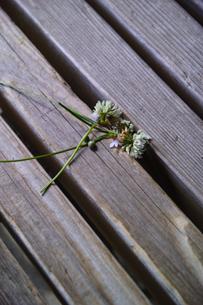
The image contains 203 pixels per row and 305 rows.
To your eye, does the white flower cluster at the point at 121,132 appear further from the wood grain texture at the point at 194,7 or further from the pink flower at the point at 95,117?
the wood grain texture at the point at 194,7

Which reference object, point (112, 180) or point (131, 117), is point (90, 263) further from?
point (131, 117)

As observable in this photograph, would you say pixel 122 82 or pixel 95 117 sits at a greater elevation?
pixel 122 82

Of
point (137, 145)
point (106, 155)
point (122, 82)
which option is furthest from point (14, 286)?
point (122, 82)

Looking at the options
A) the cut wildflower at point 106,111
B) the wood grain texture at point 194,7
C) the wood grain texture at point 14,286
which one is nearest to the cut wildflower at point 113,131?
the cut wildflower at point 106,111

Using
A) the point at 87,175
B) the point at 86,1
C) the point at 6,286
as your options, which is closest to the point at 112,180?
the point at 87,175

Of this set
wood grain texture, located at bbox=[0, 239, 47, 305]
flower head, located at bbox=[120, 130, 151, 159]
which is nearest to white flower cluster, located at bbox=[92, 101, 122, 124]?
flower head, located at bbox=[120, 130, 151, 159]

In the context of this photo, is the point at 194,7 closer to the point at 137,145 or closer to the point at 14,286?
the point at 137,145

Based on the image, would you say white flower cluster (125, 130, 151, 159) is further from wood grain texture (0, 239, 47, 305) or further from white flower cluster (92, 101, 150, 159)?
wood grain texture (0, 239, 47, 305)
